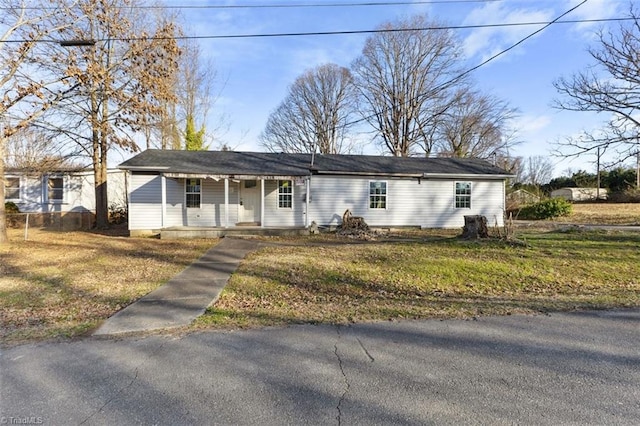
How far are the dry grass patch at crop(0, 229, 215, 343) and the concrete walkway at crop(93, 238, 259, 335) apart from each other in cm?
28

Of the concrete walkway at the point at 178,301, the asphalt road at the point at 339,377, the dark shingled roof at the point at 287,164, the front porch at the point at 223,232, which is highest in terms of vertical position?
the dark shingled roof at the point at 287,164

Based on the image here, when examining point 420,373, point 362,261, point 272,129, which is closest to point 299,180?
point 362,261

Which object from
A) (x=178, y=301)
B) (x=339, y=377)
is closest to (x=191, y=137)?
(x=178, y=301)

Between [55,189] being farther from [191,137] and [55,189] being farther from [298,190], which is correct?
[298,190]

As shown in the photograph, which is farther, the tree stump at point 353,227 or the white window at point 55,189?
the white window at point 55,189

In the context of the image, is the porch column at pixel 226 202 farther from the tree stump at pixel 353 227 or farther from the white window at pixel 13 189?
the white window at pixel 13 189

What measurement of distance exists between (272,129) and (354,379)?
3914 cm

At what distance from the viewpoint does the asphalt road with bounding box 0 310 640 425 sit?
259 centimetres

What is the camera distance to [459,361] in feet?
11.4

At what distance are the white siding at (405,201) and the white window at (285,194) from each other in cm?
103

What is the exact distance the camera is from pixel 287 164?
16.8 m

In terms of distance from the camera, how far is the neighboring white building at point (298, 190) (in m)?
14.7

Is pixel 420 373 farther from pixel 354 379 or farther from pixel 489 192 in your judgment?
pixel 489 192

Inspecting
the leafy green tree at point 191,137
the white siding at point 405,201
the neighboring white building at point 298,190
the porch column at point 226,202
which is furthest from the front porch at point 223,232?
the leafy green tree at point 191,137
